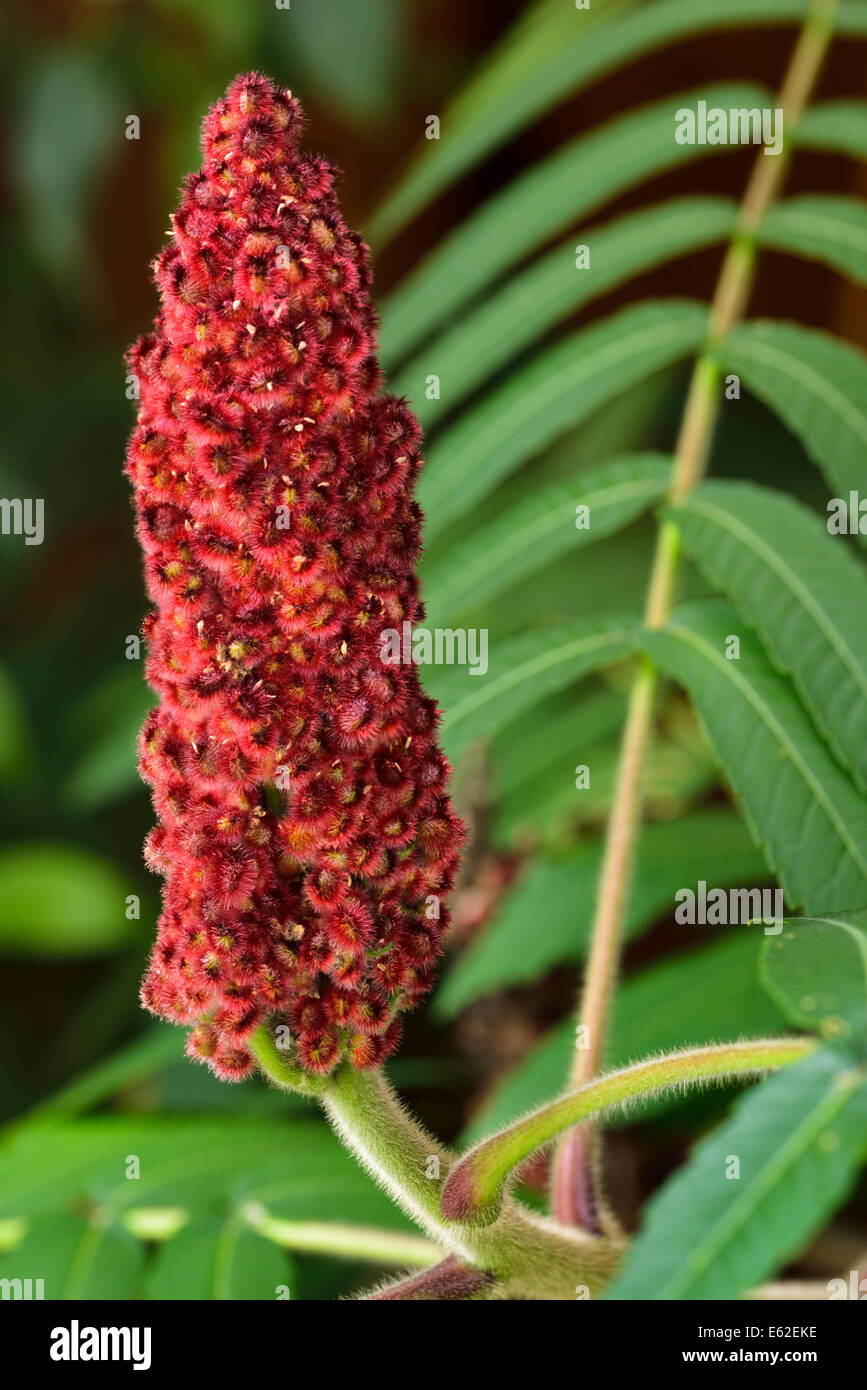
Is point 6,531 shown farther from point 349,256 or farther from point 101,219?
point 349,256

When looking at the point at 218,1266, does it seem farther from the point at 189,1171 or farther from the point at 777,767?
the point at 777,767

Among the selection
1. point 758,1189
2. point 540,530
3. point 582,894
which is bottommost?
point 758,1189

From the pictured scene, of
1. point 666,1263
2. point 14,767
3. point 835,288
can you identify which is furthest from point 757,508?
point 835,288

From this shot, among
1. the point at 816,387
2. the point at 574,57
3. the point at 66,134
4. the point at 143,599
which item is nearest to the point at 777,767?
the point at 816,387

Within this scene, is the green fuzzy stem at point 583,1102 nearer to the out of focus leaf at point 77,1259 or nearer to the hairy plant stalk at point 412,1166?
the hairy plant stalk at point 412,1166
